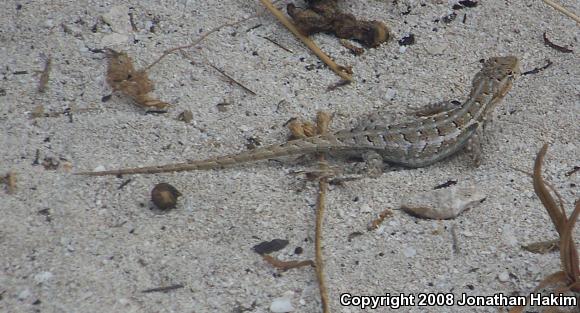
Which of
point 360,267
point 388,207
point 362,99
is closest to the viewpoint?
point 360,267

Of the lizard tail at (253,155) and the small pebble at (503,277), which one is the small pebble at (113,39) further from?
the small pebble at (503,277)

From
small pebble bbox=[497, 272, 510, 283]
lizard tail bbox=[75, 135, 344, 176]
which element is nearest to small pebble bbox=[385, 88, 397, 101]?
lizard tail bbox=[75, 135, 344, 176]

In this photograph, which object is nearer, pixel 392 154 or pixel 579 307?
pixel 579 307

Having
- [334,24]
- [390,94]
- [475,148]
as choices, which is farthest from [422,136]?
[334,24]

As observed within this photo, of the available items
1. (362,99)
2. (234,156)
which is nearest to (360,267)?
(234,156)

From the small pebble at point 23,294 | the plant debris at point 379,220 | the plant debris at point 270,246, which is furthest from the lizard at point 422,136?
the small pebble at point 23,294

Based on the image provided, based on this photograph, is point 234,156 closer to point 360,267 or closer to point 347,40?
point 360,267
